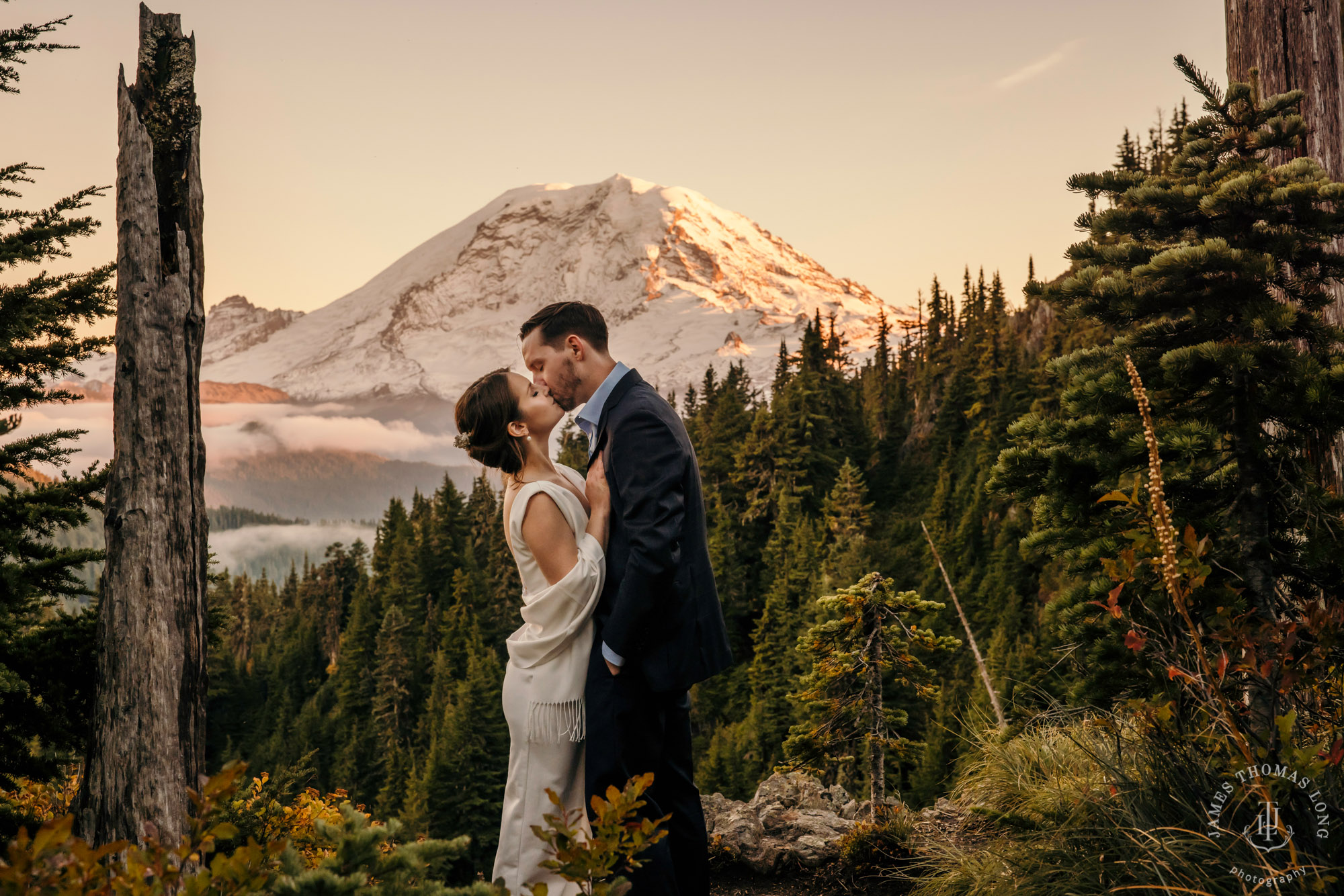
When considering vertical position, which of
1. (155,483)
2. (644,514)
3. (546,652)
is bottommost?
(546,652)

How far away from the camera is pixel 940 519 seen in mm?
59969

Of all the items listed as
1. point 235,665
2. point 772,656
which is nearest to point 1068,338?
point 772,656

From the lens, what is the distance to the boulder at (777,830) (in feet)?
18.8

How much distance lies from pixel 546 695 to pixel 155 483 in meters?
2.85

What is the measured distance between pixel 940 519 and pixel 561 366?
59.7 metres

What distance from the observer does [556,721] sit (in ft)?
11.0

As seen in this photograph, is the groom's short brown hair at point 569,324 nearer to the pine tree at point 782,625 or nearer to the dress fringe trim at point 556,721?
the dress fringe trim at point 556,721

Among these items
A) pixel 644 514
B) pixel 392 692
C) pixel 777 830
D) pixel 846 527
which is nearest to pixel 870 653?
pixel 777 830

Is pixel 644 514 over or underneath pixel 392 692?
over

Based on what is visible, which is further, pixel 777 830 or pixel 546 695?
pixel 777 830

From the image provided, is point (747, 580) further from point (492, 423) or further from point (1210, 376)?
point (492, 423)

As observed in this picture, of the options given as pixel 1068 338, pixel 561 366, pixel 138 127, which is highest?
pixel 1068 338

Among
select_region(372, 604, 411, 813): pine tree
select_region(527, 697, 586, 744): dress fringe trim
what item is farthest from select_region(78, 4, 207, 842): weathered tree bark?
select_region(372, 604, 411, 813): pine tree

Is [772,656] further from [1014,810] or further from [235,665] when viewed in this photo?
[235,665]
